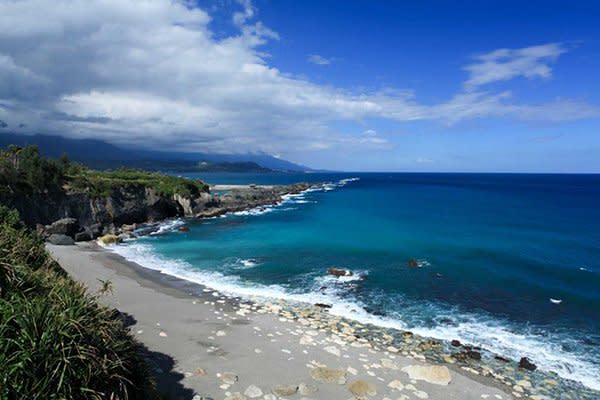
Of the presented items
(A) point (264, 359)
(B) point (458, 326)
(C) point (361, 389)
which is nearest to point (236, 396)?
(A) point (264, 359)

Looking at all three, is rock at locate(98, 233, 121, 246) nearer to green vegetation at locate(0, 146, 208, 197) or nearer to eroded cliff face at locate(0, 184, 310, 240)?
eroded cliff face at locate(0, 184, 310, 240)

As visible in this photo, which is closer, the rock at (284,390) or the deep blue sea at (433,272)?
the rock at (284,390)

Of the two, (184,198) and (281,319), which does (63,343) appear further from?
(184,198)

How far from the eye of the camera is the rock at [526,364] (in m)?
15.3

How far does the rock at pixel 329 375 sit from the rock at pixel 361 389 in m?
0.42

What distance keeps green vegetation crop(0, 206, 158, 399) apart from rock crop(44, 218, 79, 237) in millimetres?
36016

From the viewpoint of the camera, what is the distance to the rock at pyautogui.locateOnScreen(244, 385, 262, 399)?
1148cm

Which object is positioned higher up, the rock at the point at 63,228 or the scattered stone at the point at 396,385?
the rock at the point at 63,228

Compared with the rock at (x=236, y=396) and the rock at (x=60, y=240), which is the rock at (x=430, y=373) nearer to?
the rock at (x=236, y=396)

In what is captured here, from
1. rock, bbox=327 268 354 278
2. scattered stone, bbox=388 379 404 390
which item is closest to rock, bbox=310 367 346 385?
scattered stone, bbox=388 379 404 390

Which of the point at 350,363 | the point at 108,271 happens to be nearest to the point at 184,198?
the point at 108,271

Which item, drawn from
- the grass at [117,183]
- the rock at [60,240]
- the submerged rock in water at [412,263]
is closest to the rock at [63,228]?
the rock at [60,240]

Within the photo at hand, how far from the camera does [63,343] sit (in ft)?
22.7

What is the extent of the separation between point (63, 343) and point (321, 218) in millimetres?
54465
